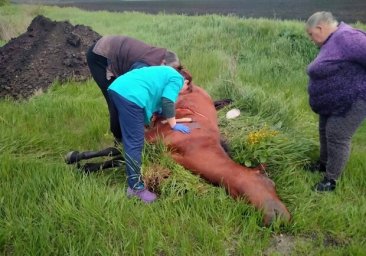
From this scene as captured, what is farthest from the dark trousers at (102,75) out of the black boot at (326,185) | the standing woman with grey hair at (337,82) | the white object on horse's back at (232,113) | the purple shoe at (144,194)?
the black boot at (326,185)

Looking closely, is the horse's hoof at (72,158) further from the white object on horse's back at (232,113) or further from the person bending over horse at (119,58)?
the white object on horse's back at (232,113)

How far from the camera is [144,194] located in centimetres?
371

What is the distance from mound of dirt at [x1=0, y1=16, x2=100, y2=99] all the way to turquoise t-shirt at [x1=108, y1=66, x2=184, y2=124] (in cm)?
367

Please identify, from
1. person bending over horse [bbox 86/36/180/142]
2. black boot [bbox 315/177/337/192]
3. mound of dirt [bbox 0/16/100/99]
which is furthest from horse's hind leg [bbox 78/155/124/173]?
mound of dirt [bbox 0/16/100/99]

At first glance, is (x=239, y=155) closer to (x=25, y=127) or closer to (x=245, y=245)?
(x=245, y=245)

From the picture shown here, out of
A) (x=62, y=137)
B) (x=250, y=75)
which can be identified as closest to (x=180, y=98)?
(x=62, y=137)

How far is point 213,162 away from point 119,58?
4.59 feet

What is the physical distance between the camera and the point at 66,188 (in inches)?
144

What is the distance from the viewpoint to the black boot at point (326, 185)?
4.00 metres

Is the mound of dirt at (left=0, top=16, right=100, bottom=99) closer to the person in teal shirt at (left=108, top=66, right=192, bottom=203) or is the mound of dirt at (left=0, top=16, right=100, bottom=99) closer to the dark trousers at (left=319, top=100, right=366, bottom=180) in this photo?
the person in teal shirt at (left=108, top=66, right=192, bottom=203)

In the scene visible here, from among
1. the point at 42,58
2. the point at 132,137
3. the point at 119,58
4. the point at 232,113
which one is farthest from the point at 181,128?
the point at 42,58

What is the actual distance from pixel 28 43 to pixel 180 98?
5017mm

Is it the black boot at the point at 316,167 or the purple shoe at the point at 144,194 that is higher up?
the purple shoe at the point at 144,194

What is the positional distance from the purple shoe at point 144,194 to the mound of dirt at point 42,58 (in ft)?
12.6
